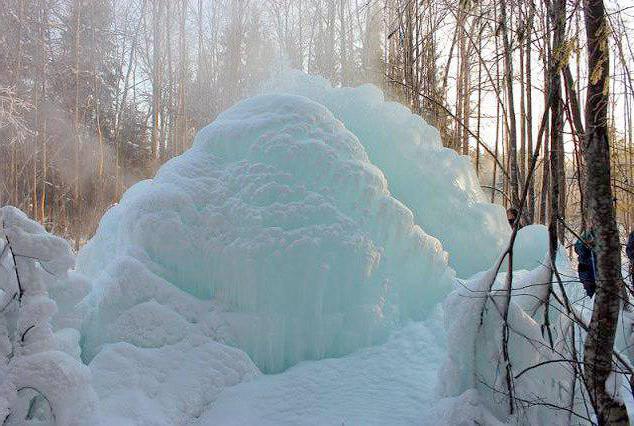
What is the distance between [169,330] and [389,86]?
895 centimetres

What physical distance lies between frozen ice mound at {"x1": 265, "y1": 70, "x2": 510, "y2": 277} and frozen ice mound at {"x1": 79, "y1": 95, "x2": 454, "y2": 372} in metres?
1.25

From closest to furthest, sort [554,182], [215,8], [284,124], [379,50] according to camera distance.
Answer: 1. [554,182]
2. [284,124]
3. [379,50]
4. [215,8]

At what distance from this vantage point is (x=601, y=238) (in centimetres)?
192

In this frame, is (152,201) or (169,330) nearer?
(169,330)

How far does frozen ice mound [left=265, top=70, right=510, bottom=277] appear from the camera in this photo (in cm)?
526

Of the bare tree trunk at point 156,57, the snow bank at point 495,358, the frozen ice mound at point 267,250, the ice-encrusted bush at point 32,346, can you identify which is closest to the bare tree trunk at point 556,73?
the snow bank at point 495,358

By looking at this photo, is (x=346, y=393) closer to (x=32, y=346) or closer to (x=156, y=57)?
(x=32, y=346)

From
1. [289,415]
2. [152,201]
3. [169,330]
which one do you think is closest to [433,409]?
[289,415]

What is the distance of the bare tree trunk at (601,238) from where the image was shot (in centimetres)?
189

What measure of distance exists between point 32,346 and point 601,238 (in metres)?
2.58

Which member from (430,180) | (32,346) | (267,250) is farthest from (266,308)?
(430,180)

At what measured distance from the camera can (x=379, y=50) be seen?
15.6 m

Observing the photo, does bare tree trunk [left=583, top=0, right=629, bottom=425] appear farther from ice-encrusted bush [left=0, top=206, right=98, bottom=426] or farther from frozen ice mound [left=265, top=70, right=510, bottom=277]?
frozen ice mound [left=265, top=70, right=510, bottom=277]

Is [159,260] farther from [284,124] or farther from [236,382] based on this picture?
[284,124]
